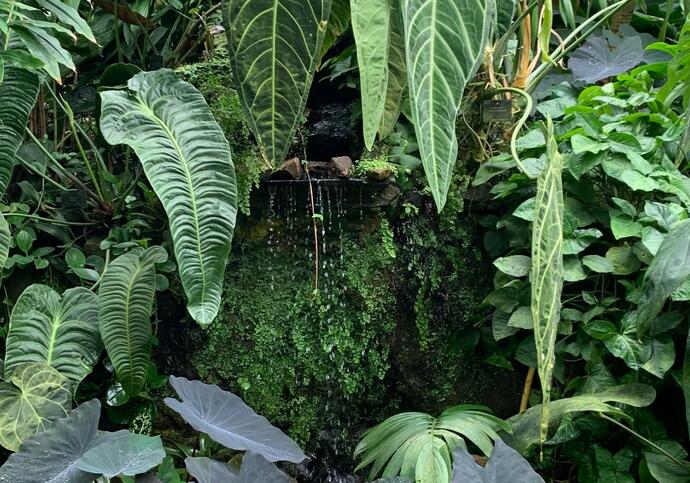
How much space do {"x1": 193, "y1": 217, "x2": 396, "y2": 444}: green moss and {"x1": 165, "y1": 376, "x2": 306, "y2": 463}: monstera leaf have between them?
0.74 metres

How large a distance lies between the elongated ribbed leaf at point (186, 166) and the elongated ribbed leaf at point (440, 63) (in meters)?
0.79

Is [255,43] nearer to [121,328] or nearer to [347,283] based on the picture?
[121,328]

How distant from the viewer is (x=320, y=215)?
2.26 metres

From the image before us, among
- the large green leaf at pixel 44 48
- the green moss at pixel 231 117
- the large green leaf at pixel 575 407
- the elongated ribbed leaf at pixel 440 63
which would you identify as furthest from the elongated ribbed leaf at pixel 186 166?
the large green leaf at pixel 575 407

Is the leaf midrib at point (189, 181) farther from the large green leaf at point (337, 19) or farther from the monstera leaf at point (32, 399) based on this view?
the monstera leaf at point (32, 399)

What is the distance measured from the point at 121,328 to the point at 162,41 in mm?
1739

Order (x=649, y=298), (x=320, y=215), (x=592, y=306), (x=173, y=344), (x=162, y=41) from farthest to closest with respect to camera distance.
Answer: (x=162, y=41) → (x=173, y=344) → (x=320, y=215) → (x=592, y=306) → (x=649, y=298)

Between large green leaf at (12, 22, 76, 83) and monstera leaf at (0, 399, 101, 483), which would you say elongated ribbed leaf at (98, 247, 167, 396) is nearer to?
monstera leaf at (0, 399, 101, 483)

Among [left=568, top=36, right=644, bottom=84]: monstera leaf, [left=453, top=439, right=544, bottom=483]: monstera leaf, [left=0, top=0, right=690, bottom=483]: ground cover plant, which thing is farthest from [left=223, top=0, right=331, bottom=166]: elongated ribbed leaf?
[left=568, top=36, right=644, bottom=84]: monstera leaf

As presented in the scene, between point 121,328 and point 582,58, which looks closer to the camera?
point 121,328

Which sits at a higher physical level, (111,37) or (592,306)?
(111,37)

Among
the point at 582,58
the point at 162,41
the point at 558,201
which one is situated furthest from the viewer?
the point at 162,41

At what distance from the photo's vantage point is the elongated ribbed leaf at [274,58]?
53cm

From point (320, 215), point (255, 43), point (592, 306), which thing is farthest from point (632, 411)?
point (255, 43)
